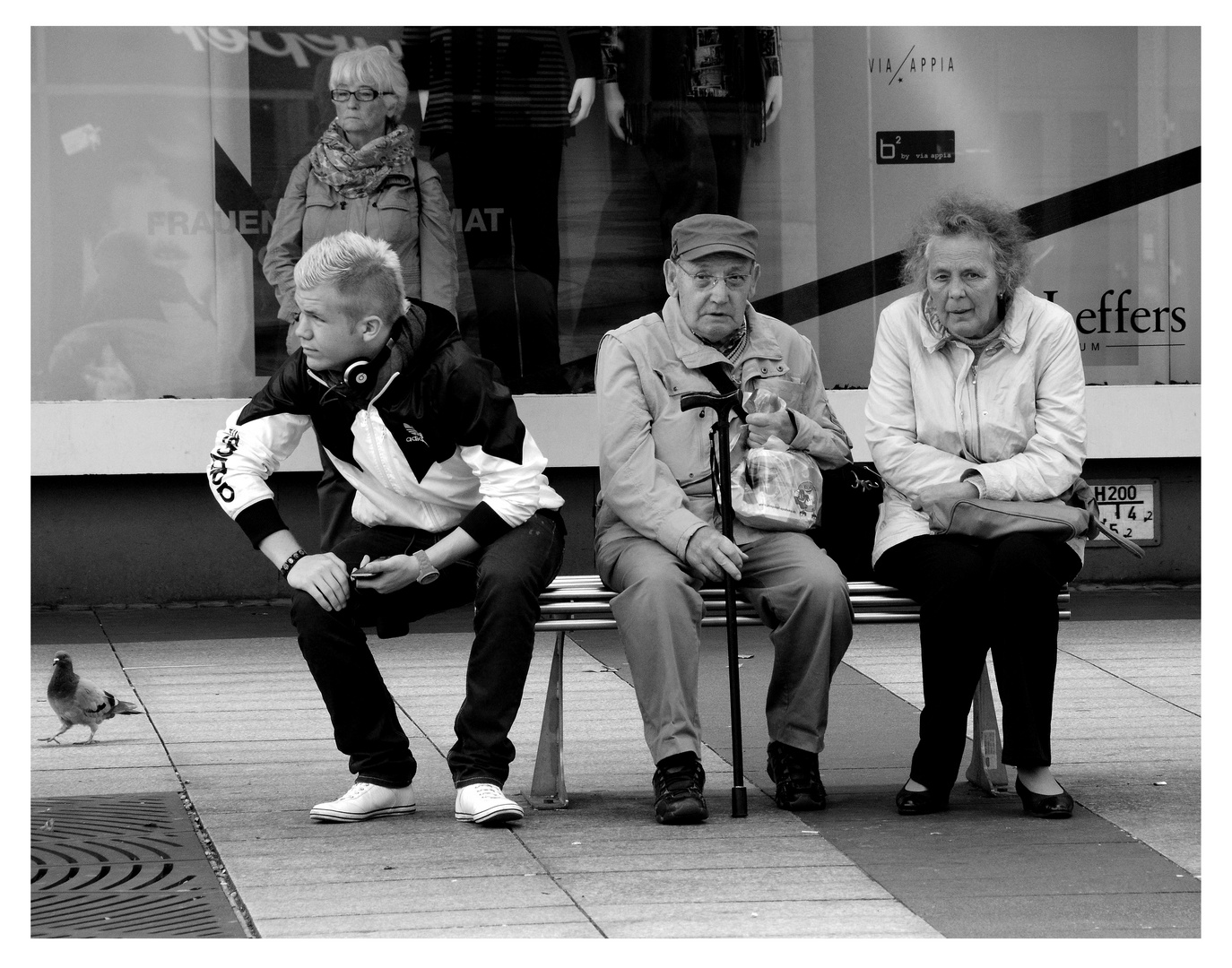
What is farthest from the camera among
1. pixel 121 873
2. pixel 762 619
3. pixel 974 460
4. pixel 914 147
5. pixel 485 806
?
pixel 914 147

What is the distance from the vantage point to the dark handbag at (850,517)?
5062 millimetres

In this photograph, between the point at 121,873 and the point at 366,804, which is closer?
the point at 121,873

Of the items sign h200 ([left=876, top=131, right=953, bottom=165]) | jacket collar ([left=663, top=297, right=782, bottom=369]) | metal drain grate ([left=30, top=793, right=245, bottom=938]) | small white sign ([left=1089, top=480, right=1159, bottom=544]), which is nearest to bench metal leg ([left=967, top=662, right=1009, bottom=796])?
jacket collar ([left=663, top=297, right=782, bottom=369])

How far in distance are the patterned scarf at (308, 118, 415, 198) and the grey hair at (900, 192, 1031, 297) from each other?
150 inches

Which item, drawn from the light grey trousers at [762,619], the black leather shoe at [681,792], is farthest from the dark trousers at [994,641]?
the black leather shoe at [681,792]

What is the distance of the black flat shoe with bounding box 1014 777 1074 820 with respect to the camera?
4668 millimetres

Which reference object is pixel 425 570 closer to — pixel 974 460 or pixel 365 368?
pixel 365 368

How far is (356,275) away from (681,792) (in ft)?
5.18

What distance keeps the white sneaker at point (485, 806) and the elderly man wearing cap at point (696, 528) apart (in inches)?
15.3

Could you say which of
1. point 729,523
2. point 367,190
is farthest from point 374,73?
point 729,523

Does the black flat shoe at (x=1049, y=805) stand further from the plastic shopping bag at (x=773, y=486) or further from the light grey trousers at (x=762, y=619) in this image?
the plastic shopping bag at (x=773, y=486)

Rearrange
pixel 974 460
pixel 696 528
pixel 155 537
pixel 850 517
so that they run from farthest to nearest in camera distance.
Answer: pixel 155 537
pixel 850 517
pixel 974 460
pixel 696 528

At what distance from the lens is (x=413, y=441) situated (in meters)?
4.69

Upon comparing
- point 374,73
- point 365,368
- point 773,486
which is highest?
point 374,73
